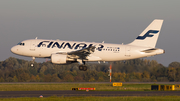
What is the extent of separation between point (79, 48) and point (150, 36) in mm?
12282

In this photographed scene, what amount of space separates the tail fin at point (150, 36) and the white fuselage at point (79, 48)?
185cm

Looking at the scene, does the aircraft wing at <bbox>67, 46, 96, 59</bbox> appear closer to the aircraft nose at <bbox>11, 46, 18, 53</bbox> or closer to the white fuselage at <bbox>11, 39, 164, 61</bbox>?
the white fuselage at <bbox>11, 39, 164, 61</bbox>

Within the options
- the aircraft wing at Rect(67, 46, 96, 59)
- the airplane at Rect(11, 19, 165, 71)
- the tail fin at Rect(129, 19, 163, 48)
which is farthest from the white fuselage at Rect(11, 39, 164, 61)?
the tail fin at Rect(129, 19, 163, 48)

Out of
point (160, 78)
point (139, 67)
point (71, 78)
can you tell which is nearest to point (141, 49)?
point (139, 67)

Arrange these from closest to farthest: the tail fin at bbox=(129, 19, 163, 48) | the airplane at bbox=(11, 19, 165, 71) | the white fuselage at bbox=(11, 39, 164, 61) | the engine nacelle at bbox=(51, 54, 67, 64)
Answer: the engine nacelle at bbox=(51, 54, 67, 64), the airplane at bbox=(11, 19, 165, 71), the white fuselage at bbox=(11, 39, 164, 61), the tail fin at bbox=(129, 19, 163, 48)

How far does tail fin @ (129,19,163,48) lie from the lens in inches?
1946

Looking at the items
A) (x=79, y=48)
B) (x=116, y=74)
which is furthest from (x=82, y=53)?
(x=116, y=74)

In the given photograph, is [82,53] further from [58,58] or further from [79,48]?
[58,58]

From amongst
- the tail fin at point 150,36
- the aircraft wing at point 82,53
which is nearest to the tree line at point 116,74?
the tail fin at point 150,36

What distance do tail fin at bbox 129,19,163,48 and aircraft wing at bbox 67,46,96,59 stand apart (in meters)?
8.35

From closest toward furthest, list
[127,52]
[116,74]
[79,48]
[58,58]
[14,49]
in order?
1. [58,58]
2. [79,48]
3. [127,52]
4. [14,49]
5. [116,74]

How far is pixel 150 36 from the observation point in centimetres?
4978

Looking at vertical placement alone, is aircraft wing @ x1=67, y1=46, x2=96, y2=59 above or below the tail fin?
below

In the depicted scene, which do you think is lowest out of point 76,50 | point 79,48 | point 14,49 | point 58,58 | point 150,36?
point 58,58
